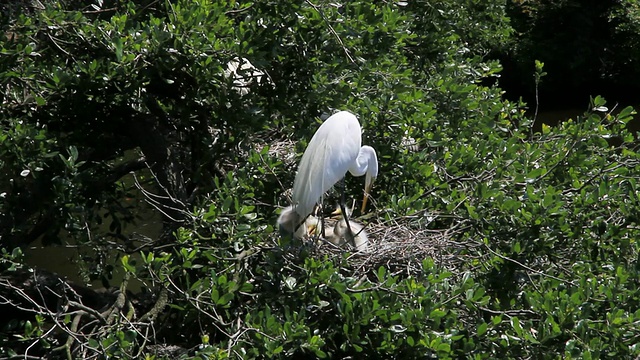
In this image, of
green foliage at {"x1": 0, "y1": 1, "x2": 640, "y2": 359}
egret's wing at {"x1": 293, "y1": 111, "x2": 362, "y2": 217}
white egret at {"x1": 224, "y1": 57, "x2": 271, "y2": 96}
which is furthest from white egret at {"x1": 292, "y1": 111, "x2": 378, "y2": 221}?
white egret at {"x1": 224, "y1": 57, "x2": 271, "y2": 96}

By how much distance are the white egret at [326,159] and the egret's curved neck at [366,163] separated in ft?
0.14

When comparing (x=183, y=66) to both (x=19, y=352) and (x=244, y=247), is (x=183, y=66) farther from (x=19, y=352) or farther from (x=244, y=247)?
(x=19, y=352)

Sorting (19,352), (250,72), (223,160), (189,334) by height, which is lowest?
(19,352)

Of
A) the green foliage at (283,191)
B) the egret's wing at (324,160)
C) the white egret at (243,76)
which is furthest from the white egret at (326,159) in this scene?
the white egret at (243,76)

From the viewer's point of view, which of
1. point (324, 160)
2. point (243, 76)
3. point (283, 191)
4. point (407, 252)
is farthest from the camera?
point (243, 76)

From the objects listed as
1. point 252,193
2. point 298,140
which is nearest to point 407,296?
point 252,193

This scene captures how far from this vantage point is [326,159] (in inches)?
135

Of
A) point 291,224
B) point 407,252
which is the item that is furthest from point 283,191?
point 407,252

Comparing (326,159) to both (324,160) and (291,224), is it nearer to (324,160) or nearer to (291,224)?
(324,160)

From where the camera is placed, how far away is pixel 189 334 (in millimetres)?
3402

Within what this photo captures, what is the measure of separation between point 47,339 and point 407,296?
1355mm

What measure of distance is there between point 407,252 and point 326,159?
0.51 meters

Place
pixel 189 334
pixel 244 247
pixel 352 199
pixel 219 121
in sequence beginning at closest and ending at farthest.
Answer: pixel 244 247 → pixel 189 334 → pixel 219 121 → pixel 352 199

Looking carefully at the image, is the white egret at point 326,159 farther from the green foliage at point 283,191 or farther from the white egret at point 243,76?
the white egret at point 243,76
